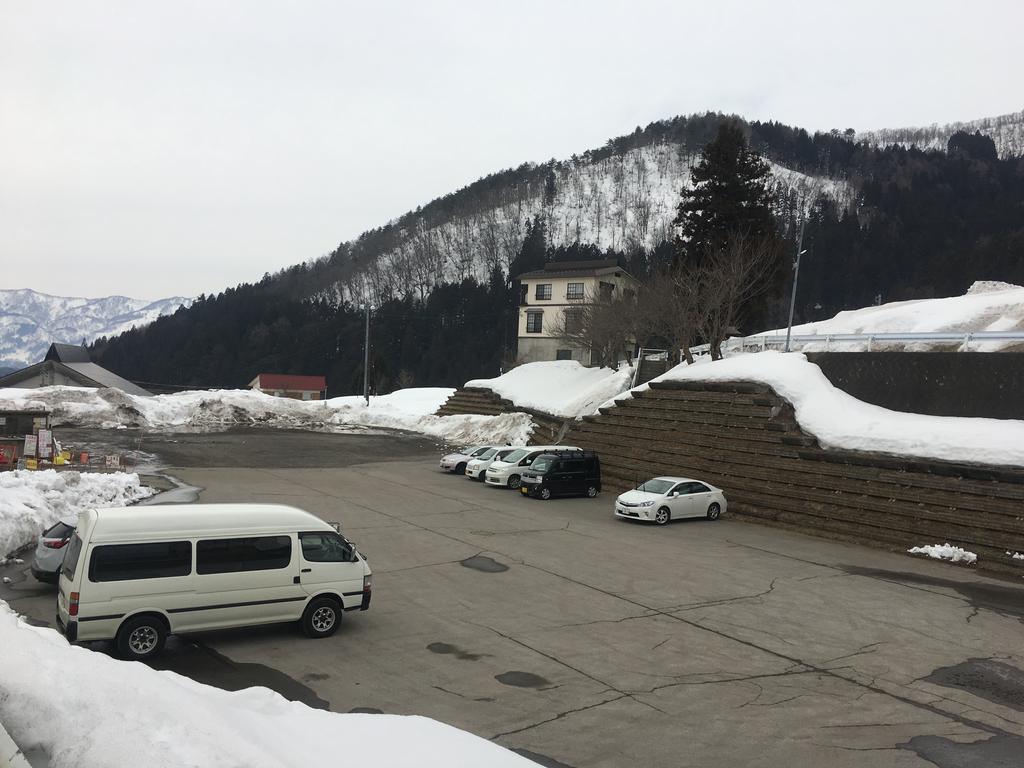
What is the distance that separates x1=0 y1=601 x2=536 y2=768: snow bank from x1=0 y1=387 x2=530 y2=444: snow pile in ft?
117

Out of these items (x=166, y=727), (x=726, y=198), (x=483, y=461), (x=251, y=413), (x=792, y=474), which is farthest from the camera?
(x=251, y=413)

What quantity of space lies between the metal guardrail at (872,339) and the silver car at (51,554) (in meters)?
25.7

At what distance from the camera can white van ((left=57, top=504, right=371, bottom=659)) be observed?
8.88 m

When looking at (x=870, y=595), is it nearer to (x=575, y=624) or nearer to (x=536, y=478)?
(x=575, y=624)

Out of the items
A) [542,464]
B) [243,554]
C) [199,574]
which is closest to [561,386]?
[542,464]

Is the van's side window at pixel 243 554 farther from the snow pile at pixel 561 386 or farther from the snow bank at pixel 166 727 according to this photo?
the snow pile at pixel 561 386

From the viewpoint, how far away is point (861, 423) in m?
22.4

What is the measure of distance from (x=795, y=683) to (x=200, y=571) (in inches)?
336

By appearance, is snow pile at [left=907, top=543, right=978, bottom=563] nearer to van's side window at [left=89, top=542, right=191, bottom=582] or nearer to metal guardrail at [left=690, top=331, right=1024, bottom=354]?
metal guardrail at [left=690, top=331, right=1024, bottom=354]

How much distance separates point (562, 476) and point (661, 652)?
15.8m

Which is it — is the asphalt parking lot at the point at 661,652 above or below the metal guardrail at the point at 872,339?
below

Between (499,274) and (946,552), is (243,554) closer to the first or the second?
(946,552)

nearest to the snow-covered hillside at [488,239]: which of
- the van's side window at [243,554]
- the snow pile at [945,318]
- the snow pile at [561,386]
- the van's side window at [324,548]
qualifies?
the snow pile at [561,386]

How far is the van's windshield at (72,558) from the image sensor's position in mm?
8938
